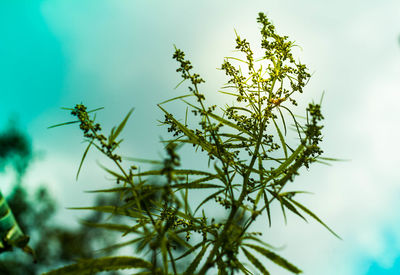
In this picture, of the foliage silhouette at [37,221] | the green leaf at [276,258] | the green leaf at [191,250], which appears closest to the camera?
the green leaf at [276,258]

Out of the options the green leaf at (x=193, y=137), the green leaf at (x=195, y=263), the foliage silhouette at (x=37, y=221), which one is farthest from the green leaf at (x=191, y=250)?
the foliage silhouette at (x=37, y=221)

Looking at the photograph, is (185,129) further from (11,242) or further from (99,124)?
(11,242)

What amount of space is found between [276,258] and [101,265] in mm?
721

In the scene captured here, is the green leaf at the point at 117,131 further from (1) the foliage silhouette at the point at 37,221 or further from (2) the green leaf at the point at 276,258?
(1) the foliage silhouette at the point at 37,221

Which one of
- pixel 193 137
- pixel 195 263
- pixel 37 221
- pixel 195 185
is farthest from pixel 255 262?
pixel 37 221

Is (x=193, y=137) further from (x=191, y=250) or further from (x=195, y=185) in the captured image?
(x=191, y=250)

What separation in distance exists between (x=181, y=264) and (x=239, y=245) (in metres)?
13.1

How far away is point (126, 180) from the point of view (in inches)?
50.6

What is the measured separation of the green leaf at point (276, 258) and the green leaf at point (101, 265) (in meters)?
0.47

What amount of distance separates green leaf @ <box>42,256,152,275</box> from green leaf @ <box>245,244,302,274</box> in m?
0.47

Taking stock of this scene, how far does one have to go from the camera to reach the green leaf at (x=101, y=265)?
47.4 inches

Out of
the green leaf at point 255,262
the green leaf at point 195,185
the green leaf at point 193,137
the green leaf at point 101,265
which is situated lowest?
the green leaf at point 101,265

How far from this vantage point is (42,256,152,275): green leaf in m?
A: 1.20

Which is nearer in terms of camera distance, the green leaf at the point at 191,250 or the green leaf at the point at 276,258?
the green leaf at the point at 276,258
